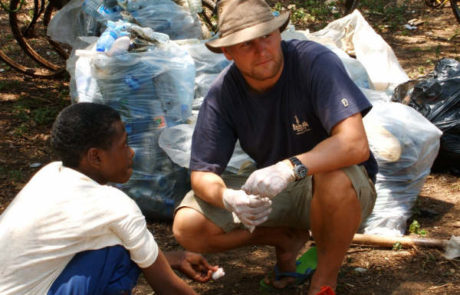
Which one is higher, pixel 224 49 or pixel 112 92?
pixel 224 49

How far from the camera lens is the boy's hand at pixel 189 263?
84.3 inches

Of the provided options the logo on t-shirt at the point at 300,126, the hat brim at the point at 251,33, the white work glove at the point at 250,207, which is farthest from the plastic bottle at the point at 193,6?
the white work glove at the point at 250,207

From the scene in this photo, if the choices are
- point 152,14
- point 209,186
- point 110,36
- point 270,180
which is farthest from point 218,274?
point 152,14

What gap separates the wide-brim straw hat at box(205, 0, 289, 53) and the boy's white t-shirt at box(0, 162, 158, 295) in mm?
766

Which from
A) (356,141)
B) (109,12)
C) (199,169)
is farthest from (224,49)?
(109,12)

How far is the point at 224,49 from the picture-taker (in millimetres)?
2262

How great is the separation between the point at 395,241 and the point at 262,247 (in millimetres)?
642

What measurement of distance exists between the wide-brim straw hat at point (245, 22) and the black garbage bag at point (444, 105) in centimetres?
149

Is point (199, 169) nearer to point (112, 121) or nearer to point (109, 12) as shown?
point (112, 121)

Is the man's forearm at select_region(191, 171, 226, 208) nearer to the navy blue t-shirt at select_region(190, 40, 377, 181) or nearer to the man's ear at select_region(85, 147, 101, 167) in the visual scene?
the navy blue t-shirt at select_region(190, 40, 377, 181)

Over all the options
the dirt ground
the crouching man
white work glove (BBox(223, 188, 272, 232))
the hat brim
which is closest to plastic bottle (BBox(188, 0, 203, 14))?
the dirt ground

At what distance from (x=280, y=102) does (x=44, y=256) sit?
105 cm

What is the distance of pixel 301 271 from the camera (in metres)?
2.42

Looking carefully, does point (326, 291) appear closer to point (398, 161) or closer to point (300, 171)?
point (300, 171)
